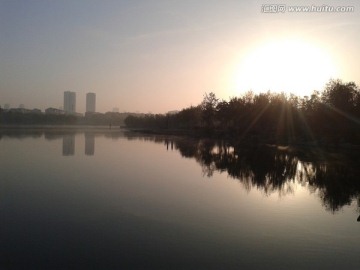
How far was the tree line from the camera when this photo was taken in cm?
3797

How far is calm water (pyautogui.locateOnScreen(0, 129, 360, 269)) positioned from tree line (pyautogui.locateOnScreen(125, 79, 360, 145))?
21846mm

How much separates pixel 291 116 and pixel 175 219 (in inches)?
1515

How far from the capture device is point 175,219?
9727 millimetres

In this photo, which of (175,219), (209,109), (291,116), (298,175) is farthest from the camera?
(209,109)

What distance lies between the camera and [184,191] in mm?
13766

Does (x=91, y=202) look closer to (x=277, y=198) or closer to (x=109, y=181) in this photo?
(x=109, y=181)

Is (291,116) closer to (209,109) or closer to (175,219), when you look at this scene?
(209,109)

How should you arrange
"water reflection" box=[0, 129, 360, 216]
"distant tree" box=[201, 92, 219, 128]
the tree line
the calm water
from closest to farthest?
the calm water
"water reflection" box=[0, 129, 360, 216]
the tree line
"distant tree" box=[201, 92, 219, 128]

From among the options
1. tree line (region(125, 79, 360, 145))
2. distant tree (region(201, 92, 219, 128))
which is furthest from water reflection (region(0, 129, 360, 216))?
distant tree (region(201, 92, 219, 128))

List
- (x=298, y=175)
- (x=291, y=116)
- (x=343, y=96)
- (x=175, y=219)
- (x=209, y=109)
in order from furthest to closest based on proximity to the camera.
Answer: (x=209, y=109), (x=291, y=116), (x=343, y=96), (x=298, y=175), (x=175, y=219)

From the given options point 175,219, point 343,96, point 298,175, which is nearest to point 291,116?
point 343,96

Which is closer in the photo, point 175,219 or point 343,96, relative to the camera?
point 175,219

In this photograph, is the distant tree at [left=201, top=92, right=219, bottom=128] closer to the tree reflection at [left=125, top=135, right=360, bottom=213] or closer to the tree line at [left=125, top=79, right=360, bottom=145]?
the tree line at [left=125, top=79, right=360, bottom=145]

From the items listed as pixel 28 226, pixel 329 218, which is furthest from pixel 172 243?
pixel 329 218
